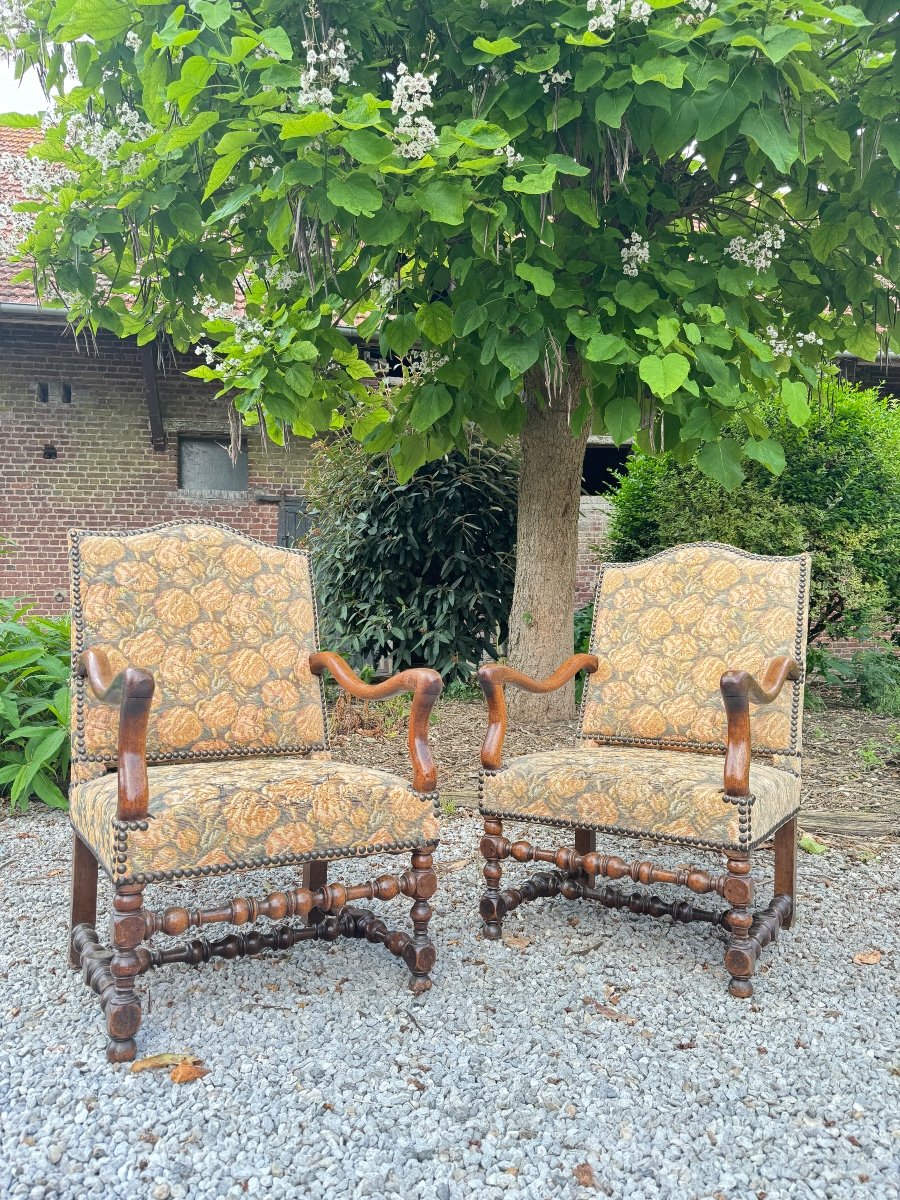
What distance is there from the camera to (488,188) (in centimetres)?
295

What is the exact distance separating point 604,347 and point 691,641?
105cm

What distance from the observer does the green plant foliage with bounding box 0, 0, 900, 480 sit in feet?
8.68

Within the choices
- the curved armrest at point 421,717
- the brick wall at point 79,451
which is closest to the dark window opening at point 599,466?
the brick wall at point 79,451

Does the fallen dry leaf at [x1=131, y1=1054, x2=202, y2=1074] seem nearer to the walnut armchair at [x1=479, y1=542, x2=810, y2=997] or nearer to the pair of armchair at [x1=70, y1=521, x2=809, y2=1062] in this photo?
the pair of armchair at [x1=70, y1=521, x2=809, y2=1062]

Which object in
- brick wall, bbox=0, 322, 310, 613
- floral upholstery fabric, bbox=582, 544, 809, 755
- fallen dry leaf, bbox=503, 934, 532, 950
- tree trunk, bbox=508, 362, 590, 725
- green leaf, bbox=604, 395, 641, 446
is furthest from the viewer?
brick wall, bbox=0, 322, 310, 613

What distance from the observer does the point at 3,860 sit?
3.43m

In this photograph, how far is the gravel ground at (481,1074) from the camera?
1624 mm

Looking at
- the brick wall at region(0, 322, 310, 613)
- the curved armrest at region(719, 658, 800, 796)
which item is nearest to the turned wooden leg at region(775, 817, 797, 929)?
the curved armrest at region(719, 658, 800, 796)

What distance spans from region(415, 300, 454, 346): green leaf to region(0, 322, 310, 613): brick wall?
5.90 metres

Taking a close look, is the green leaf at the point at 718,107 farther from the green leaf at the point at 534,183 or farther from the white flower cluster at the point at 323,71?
the white flower cluster at the point at 323,71

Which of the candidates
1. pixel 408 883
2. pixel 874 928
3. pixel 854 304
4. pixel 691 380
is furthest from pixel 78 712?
pixel 854 304

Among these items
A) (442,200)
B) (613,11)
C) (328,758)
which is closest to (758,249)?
(613,11)

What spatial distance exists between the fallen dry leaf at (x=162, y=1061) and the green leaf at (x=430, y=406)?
2.43 metres

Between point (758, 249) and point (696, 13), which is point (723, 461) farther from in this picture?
point (696, 13)
